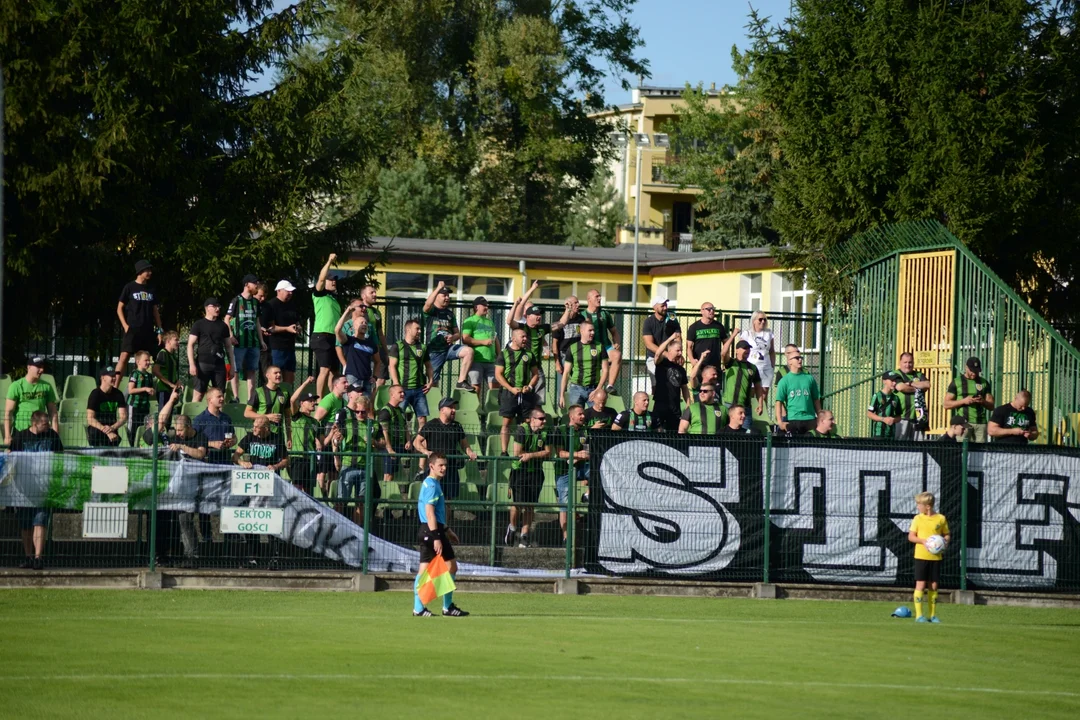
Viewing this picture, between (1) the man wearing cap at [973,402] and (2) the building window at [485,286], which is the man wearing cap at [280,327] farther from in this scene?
(2) the building window at [485,286]

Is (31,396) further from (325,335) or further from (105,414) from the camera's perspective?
(325,335)

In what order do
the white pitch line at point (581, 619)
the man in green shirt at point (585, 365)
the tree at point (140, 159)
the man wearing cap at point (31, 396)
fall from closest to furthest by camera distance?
the white pitch line at point (581, 619)
the man wearing cap at point (31, 396)
the man in green shirt at point (585, 365)
the tree at point (140, 159)

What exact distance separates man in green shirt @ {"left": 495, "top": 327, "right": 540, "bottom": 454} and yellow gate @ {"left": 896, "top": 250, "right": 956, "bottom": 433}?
225 inches

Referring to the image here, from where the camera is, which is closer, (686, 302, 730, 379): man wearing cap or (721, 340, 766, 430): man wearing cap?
(721, 340, 766, 430): man wearing cap

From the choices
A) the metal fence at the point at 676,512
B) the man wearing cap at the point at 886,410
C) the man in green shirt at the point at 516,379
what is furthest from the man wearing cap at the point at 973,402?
the man in green shirt at the point at 516,379

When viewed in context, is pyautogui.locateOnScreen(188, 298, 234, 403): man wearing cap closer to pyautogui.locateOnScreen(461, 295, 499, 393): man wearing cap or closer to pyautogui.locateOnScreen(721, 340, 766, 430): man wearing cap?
pyautogui.locateOnScreen(461, 295, 499, 393): man wearing cap

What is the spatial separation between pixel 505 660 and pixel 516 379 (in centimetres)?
944

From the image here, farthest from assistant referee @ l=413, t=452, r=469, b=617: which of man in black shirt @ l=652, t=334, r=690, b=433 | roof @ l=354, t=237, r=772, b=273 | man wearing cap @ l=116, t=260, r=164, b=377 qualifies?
roof @ l=354, t=237, r=772, b=273

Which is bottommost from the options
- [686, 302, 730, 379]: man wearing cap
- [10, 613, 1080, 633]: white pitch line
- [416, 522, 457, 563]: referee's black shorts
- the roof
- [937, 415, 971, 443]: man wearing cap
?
[10, 613, 1080, 633]: white pitch line

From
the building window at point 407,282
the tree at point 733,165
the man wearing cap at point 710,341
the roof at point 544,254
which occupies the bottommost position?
the man wearing cap at point 710,341

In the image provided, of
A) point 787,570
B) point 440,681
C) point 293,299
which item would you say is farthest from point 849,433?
point 440,681

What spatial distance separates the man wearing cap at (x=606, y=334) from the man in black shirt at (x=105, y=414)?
6.95 metres

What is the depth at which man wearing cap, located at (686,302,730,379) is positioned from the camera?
23.1 metres

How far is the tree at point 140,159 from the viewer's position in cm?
2408
